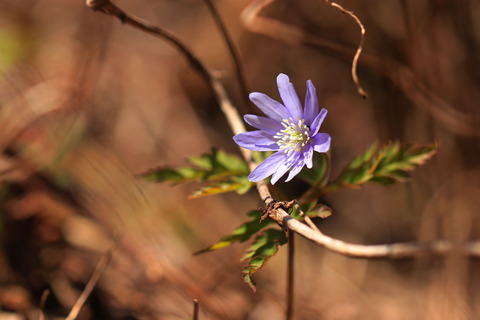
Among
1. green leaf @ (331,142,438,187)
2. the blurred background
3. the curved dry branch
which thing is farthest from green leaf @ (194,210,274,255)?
the curved dry branch

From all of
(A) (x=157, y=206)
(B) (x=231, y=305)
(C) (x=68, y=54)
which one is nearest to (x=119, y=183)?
(A) (x=157, y=206)

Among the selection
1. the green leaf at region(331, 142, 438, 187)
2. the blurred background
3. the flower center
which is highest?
the flower center

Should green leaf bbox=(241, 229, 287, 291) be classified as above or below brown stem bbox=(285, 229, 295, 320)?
above

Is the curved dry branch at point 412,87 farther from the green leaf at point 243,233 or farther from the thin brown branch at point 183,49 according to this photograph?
the green leaf at point 243,233

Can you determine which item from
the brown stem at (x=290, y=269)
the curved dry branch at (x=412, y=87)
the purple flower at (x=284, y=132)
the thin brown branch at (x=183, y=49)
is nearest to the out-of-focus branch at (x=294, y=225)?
the thin brown branch at (x=183, y=49)

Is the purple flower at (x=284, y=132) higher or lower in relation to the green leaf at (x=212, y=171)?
higher

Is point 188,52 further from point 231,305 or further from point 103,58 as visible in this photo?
point 103,58

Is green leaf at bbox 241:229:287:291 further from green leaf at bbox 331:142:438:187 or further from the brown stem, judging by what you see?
green leaf at bbox 331:142:438:187
